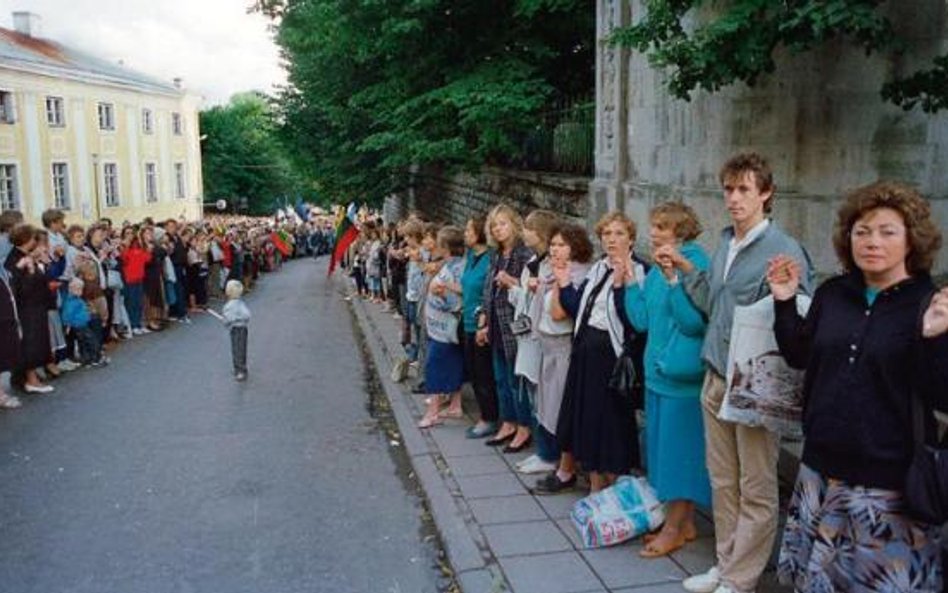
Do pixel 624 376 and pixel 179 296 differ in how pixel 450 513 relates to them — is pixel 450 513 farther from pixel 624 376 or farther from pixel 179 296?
pixel 179 296

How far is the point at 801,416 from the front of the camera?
147 inches

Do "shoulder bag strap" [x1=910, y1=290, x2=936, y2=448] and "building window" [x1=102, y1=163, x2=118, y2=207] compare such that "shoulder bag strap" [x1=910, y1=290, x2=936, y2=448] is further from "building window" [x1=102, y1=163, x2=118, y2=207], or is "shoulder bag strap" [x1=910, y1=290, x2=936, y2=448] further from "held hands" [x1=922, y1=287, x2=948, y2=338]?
"building window" [x1=102, y1=163, x2=118, y2=207]

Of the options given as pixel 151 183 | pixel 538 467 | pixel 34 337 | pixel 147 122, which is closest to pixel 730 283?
pixel 538 467

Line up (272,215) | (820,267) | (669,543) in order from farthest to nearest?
(272,215), (820,267), (669,543)

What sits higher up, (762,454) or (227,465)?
(762,454)

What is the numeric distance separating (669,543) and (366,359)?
8715 millimetres

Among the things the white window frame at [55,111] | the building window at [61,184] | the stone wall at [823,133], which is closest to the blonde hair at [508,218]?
the stone wall at [823,133]

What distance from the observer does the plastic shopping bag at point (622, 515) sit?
16.6 feet

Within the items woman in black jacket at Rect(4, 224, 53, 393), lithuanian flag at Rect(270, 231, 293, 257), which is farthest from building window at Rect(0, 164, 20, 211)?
woman in black jacket at Rect(4, 224, 53, 393)

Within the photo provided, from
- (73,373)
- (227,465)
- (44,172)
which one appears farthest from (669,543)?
(44,172)

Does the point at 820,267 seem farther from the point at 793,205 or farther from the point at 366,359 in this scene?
the point at 366,359

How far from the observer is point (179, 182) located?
168 feet

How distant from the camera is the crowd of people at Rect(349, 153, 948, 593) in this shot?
3121 millimetres

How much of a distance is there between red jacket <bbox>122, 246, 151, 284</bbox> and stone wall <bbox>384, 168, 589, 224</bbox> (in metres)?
6.04
